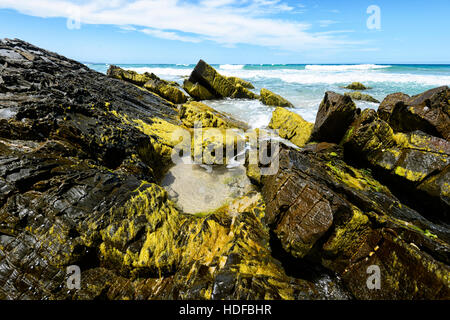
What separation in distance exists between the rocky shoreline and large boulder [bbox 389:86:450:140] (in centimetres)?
5

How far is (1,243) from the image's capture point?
331 cm

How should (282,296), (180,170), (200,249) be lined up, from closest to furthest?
1. (282,296)
2. (200,249)
3. (180,170)

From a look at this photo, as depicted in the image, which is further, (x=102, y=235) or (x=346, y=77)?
(x=346, y=77)

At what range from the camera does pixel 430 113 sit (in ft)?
20.2

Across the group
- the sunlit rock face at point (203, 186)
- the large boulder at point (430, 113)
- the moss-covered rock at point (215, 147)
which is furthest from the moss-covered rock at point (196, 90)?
the large boulder at point (430, 113)

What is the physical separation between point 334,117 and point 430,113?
259cm

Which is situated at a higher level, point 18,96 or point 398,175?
point 18,96

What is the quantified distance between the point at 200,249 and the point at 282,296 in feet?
5.31

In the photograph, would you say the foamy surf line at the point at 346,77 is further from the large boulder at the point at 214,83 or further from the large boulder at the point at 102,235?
the large boulder at the point at 102,235

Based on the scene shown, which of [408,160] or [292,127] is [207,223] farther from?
[292,127]

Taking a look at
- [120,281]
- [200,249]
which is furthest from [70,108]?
[200,249]

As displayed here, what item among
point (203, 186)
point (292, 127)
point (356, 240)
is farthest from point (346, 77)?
point (356, 240)

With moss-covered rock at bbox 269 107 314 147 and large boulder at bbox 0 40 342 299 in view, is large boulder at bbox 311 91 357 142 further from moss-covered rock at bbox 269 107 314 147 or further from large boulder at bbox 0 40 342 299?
large boulder at bbox 0 40 342 299
